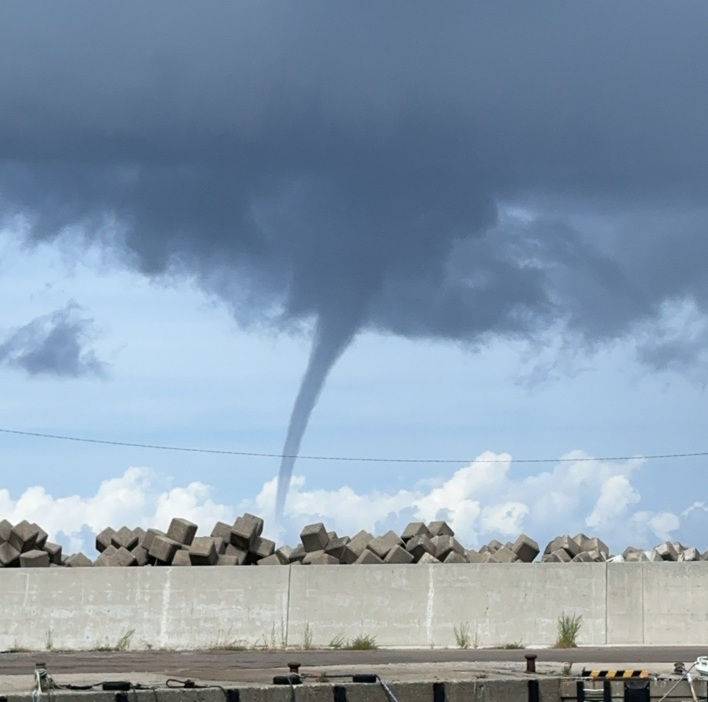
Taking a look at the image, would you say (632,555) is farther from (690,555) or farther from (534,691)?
(534,691)

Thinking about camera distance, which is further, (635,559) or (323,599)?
(635,559)

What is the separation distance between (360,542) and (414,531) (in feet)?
4.88

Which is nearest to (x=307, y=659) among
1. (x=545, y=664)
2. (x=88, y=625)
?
(x=545, y=664)

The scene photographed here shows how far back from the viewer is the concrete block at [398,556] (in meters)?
29.3

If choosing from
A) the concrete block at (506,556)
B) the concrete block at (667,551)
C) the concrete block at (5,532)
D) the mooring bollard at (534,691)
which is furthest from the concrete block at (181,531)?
the mooring bollard at (534,691)

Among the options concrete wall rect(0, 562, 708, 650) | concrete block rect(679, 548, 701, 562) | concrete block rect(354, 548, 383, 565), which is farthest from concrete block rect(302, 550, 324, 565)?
concrete block rect(679, 548, 701, 562)

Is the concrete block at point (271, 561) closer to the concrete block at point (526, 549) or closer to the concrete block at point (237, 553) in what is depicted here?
the concrete block at point (237, 553)

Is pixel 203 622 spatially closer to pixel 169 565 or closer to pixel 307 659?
pixel 169 565

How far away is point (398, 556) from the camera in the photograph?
2938 centimetres

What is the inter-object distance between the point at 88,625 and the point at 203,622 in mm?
2260

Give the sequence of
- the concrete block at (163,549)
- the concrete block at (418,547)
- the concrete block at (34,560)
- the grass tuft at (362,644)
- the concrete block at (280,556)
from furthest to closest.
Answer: the concrete block at (418,547) → the concrete block at (280,556) → the concrete block at (163,549) → the concrete block at (34,560) → the grass tuft at (362,644)

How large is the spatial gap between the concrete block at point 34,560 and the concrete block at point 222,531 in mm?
3717

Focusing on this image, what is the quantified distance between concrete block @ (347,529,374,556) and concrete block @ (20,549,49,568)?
21.7ft

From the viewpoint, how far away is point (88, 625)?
2756 cm
